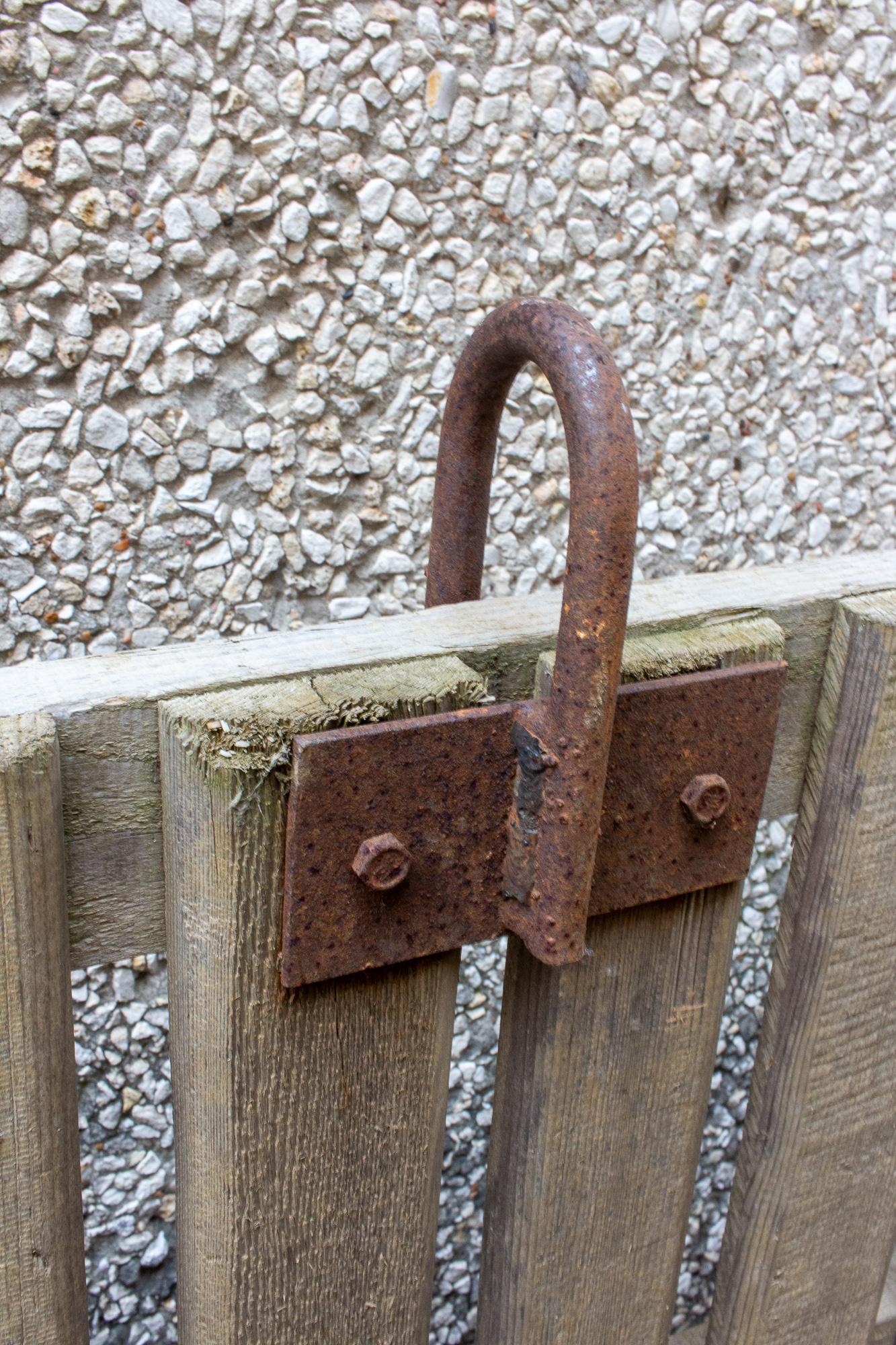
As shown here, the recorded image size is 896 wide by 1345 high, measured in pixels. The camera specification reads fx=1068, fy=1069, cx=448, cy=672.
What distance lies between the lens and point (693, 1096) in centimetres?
63

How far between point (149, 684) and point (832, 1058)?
0.50 metres

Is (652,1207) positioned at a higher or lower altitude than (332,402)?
lower

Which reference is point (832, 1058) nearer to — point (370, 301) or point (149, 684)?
point (149, 684)

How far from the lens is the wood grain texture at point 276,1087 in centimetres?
45

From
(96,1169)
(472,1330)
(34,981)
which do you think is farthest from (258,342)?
(472,1330)

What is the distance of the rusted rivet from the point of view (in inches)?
17.5

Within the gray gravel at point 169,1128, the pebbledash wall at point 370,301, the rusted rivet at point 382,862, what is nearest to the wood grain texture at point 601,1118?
the rusted rivet at point 382,862

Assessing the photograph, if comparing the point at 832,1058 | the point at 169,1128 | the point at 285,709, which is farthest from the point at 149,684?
the point at 169,1128

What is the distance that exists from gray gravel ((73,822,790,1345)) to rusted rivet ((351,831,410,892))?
49 cm

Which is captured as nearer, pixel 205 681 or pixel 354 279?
pixel 205 681

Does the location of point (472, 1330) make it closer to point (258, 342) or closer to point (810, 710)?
point (810, 710)

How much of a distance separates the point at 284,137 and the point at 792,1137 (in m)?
0.86

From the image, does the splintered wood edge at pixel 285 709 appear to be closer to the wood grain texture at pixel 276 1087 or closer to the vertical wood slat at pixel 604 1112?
the wood grain texture at pixel 276 1087

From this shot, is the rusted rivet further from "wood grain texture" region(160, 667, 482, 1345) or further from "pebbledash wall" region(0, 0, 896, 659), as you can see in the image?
"pebbledash wall" region(0, 0, 896, 659)
